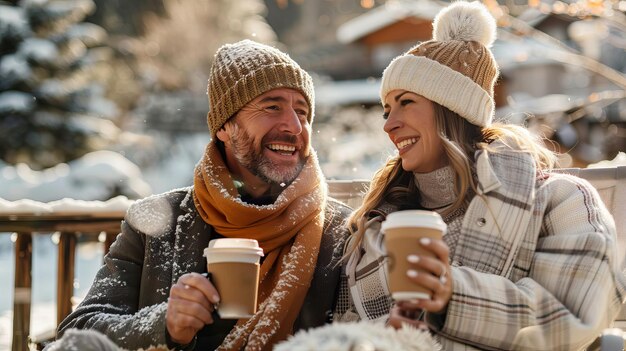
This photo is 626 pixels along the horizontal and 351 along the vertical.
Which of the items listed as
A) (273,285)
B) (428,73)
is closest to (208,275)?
(273,285)

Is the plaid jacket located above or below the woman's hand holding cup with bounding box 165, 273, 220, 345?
above

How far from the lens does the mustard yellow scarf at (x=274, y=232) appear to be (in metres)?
2.91

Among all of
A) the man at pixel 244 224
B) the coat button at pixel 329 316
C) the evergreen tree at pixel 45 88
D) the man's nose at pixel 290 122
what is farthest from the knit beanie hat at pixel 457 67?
the evergreen tree at pixel 45 88

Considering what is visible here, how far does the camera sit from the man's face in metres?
3.26

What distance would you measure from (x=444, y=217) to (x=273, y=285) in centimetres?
71

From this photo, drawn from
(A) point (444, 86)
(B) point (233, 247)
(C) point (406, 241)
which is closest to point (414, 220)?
(C) point (406, 241)

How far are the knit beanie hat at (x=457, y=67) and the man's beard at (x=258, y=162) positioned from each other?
493mm

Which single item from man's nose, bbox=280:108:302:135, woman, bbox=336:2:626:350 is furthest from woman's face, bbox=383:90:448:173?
man's nose, bbox=280:108:302:135

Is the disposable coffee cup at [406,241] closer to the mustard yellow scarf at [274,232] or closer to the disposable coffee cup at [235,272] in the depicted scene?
the disposable coffee cup at [235,272]

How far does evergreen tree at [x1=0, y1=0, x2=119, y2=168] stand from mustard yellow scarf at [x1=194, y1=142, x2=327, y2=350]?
A: 9.94 metres

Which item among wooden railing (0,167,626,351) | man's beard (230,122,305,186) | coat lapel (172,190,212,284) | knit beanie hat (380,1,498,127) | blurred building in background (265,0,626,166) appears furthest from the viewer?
blurred building in background (265,0,626,166)

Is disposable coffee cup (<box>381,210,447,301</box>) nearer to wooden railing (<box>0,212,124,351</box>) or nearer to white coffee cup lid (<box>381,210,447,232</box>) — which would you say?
white coffee cup lid (<box>381,210,447,232</box>)

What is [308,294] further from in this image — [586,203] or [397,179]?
[586,203]

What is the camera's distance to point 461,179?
283 centimetres
